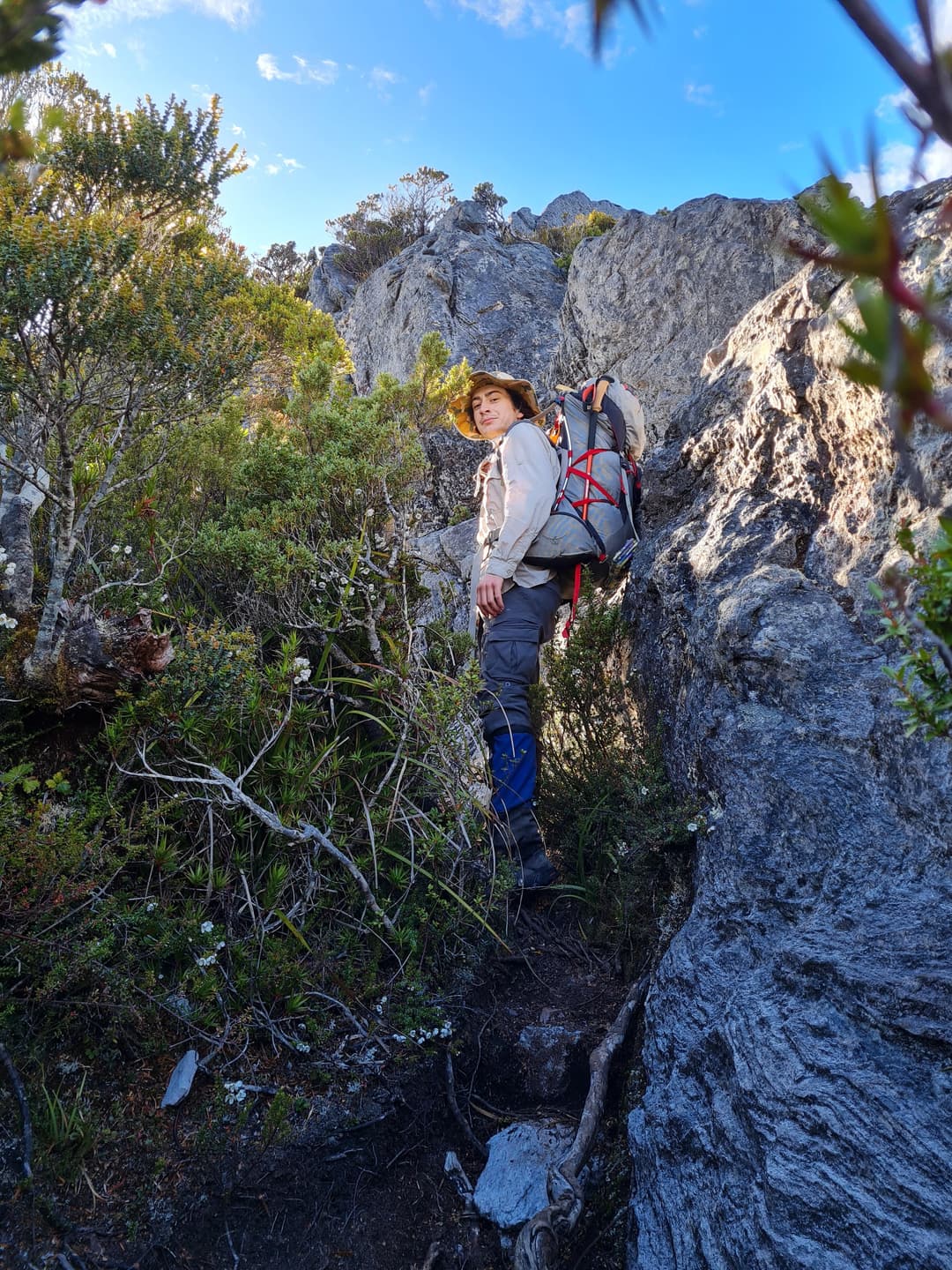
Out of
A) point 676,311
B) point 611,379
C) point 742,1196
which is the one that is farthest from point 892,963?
point 676,311

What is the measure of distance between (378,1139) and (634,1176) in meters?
0.93

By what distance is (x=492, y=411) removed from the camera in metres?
4.89

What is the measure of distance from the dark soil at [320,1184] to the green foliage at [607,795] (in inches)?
21.9

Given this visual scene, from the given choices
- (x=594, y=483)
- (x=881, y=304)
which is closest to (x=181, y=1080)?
(x=881, y=304)

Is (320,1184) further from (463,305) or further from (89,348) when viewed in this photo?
(463,305)

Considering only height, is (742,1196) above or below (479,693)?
below

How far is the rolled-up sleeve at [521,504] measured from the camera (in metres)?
4.34

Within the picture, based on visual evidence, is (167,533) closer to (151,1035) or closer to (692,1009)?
(151,1035)

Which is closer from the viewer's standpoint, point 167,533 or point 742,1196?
point 742,1196

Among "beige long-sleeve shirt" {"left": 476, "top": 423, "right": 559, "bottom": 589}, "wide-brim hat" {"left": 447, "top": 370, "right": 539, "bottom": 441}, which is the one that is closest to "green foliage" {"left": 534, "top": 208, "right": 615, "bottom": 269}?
"wide-brim hat" {"left": 447, "top": 370, "right": 539, "bottom": 441}

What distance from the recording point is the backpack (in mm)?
4488

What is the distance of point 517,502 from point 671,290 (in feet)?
20.2

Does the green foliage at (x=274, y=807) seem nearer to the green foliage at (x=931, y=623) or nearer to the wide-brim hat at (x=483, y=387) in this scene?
the wide-brim hat at (x=483, y=387)

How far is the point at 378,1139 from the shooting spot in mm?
2926
